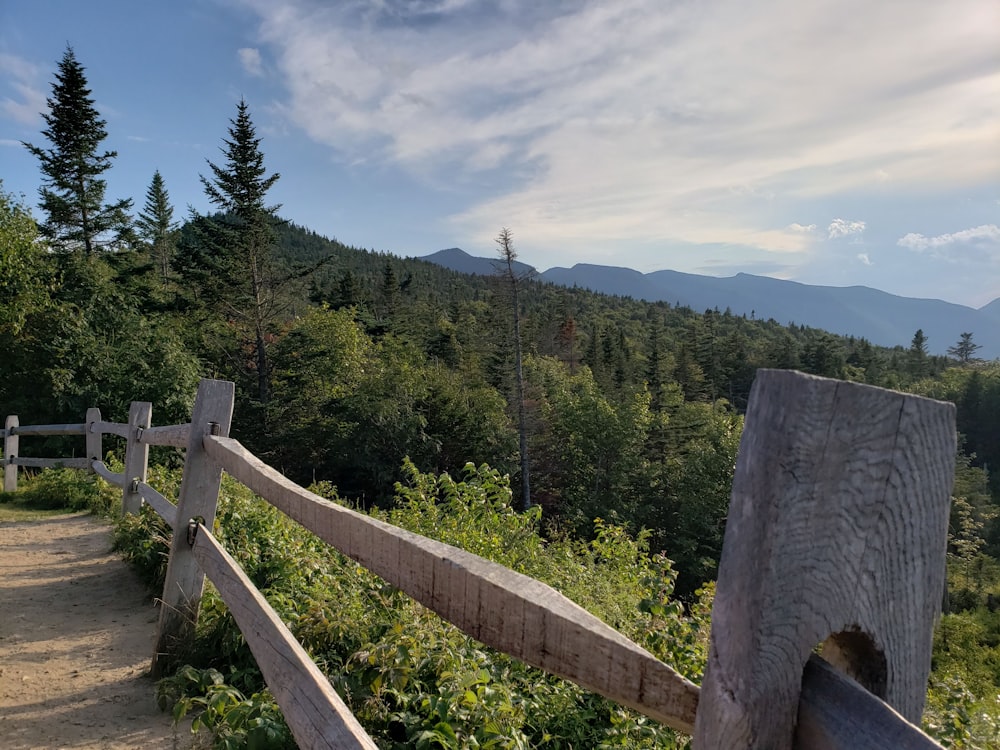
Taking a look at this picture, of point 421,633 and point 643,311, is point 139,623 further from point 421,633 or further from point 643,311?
point 643,311

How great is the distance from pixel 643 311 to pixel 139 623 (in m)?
127

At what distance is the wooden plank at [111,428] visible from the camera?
577 cm

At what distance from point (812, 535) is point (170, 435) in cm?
392

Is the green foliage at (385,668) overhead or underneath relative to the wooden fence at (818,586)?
underneath

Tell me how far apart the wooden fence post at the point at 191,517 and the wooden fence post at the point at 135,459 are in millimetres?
2694

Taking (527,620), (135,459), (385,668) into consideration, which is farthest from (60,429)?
(527,620)

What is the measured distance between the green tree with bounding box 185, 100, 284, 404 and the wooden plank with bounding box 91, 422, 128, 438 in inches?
739

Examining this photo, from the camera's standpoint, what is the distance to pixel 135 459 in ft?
17.9

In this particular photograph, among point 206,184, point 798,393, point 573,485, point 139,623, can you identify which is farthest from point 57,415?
point 573,485

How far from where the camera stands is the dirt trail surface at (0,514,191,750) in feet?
8.97

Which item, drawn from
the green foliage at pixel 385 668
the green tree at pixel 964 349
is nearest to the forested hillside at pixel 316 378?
the green foliage at pixel 385 668

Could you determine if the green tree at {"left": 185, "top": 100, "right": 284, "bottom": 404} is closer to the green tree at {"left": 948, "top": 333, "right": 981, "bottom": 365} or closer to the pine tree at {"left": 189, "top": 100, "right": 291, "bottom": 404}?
the pine tree at {"left": 189, "top": 100, "right": 291, "bottom": 404}

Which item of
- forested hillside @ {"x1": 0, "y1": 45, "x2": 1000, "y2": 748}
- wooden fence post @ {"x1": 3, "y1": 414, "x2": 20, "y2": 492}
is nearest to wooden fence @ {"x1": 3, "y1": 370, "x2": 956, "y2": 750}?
forested hillside @ {"x1": 0, "y1": 45, "x2": 1000, "y2": 748}

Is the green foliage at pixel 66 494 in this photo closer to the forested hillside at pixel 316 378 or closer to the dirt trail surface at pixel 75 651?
the dirt trail surface at pixel 75 651
